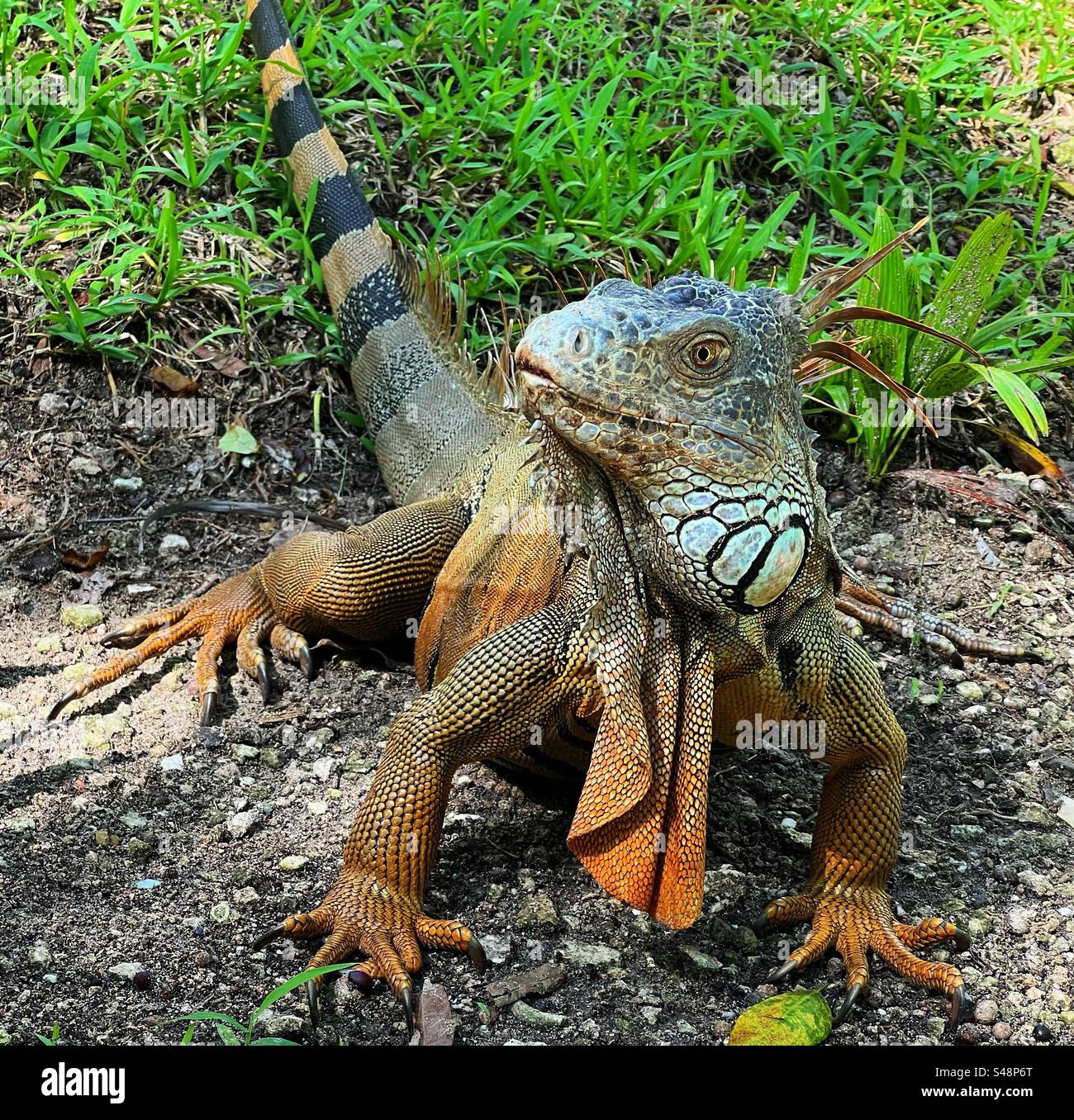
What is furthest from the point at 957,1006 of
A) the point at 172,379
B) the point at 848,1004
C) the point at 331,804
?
the point at 172,379

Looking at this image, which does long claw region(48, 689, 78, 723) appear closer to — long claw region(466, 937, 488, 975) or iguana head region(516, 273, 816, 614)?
long claw region(466, 937, 488, 975)

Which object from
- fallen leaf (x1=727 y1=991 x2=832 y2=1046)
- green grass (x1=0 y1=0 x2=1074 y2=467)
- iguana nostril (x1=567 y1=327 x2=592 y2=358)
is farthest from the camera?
green grass (x1=0 y1=0 x2=1074 y2=467)

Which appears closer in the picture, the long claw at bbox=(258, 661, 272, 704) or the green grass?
the long claw at bbox=(258, 661, 272, 704)

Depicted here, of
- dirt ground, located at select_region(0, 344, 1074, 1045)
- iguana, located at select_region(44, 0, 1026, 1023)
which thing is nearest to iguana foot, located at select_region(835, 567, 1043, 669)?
dirt ground, located at select_region(0, 344, 1074, 1045)

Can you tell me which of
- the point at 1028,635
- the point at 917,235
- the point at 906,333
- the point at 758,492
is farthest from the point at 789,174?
the point at 758,492

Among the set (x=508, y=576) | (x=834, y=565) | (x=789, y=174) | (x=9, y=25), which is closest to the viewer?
(x=834, y=565)

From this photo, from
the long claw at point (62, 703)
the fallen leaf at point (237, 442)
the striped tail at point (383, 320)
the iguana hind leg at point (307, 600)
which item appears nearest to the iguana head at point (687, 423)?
the iguana hind leg at point (307, 600)

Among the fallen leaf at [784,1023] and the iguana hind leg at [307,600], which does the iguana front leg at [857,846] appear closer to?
the fallen leaf at [784,1023]

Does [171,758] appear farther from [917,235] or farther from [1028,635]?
[917,235]
